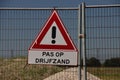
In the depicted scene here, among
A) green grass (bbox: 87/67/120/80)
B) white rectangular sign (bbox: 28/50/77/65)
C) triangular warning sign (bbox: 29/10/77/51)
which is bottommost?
green grass (bbox: 87/67/120/80)

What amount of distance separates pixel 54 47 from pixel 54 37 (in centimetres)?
19

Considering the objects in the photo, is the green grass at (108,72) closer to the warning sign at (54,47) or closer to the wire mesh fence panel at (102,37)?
the wire mesh fence panel at (102,37)

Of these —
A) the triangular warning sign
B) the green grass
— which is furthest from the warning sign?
the green grass

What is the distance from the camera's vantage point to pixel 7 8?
27.3ft

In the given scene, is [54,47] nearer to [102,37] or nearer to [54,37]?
[54,37]

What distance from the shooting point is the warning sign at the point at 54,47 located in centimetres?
693

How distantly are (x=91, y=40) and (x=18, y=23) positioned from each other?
1781 mm

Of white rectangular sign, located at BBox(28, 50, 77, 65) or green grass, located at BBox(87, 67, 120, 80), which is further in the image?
green grass, located at BBox(87, 67, 120, 80)

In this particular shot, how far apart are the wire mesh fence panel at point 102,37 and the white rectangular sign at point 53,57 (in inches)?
32.3

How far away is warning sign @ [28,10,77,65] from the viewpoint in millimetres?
6926

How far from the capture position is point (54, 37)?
6.98 metres

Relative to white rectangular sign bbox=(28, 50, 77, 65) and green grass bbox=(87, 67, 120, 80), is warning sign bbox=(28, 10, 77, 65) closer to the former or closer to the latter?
white rectangular sign bbox=(28, 50, 77, 65)

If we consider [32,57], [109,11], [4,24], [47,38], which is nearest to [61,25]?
[47,38]

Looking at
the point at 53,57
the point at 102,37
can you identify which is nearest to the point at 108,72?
the point at 102,37
